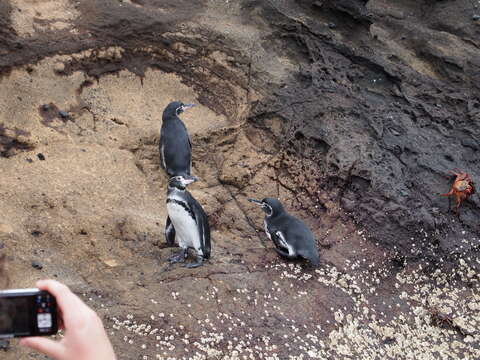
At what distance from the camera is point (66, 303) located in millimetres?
1824

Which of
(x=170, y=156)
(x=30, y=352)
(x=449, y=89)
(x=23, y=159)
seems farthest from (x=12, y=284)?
(x=449, y=89)

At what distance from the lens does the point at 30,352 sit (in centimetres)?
363

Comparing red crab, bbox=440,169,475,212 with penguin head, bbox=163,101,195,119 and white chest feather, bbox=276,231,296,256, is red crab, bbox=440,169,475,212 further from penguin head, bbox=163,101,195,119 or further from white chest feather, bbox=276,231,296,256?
penguin head, bbox=163,101,195,119

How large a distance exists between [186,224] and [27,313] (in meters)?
3.05

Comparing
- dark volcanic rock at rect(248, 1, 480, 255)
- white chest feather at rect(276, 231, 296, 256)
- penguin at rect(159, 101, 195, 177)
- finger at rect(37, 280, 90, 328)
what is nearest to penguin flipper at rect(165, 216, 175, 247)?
penguin at rect(159, 101, 195, 177)

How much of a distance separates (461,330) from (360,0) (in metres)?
5.15

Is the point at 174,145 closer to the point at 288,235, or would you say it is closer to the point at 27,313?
the point at 288,235

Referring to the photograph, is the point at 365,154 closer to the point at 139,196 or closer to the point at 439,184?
the point at 439,184

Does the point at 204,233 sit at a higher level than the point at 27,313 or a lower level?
lower

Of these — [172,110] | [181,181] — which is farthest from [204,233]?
[172,110]

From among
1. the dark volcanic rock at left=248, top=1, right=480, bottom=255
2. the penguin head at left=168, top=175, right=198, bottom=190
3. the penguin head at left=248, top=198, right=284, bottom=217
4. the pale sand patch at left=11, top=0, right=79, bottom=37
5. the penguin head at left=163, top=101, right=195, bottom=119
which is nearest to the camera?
the penguin head at left=168, top=175, right=198, bottom=190

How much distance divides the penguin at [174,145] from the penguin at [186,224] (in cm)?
90

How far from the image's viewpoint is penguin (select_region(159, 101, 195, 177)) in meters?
6.14

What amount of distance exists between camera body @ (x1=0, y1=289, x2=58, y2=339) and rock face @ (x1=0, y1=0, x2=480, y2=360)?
178cm
